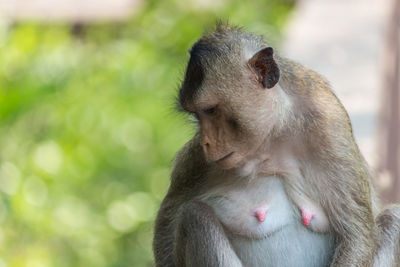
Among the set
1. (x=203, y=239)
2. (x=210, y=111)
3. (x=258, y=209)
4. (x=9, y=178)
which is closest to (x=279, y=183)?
(x=258, y=209)

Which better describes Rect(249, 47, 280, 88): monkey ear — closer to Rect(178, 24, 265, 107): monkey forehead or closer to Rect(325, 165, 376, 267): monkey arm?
Rect(178, 24, 265, 107): monkey forehead

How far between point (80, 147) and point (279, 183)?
6486 millimetres

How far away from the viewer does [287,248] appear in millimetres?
4676

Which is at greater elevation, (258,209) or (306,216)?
(258,209)

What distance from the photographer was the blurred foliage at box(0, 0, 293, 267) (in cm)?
1008

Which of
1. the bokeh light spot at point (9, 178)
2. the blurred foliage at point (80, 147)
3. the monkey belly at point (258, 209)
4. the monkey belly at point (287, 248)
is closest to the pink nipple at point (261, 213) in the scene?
the monkey belly at point (258, 209)

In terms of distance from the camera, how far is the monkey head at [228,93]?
427 centimetres

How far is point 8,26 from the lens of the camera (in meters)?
12.2

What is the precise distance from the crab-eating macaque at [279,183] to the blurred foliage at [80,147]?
5151 millimetres

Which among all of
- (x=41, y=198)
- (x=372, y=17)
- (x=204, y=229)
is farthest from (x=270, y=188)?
(x=41, y=198)

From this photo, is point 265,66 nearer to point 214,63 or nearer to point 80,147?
point 214,63

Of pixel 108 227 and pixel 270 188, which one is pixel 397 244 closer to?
pixel 270 188

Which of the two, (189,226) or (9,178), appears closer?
(189,226)

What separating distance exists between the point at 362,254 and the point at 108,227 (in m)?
6.12
